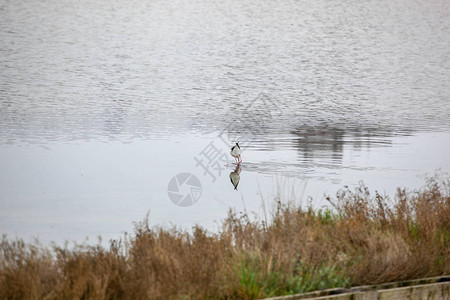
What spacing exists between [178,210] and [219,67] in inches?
1150

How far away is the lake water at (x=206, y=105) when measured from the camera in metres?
15.6

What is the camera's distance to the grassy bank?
738 cm

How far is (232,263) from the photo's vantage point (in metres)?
8.40

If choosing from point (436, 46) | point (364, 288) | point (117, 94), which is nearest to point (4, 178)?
point (364, 288)

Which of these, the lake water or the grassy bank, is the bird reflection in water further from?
the grassy bank

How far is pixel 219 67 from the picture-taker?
1700 inches

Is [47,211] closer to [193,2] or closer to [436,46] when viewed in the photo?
[436,46]
